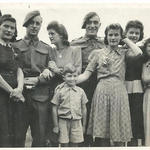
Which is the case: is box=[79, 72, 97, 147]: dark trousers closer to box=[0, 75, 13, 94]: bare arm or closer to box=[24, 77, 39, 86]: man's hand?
box=[24, 77, 39, 86]: man's hand

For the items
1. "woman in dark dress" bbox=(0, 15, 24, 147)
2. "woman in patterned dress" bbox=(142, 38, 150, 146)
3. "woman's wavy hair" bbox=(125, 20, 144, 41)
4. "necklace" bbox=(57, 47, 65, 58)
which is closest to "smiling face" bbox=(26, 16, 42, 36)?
"woman in dark dress" bbox=(0, 15, 24, 147)

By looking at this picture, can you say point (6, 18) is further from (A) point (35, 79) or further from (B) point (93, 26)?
(B) point (93, 26)

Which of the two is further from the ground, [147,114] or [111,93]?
[111,93]

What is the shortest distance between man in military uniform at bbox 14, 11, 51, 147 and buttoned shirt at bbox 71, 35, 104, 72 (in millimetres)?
254

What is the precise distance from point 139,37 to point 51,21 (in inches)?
28.7

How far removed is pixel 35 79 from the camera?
8.32ft

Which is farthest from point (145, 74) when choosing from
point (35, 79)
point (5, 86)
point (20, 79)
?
point (5, 86)

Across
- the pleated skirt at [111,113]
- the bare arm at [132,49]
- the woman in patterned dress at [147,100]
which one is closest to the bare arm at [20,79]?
the pleated skirt at [111,113]

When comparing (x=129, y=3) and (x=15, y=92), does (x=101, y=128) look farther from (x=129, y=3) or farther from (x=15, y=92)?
(x=129, y=3)

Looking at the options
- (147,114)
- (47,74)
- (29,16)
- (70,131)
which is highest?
(29,16)

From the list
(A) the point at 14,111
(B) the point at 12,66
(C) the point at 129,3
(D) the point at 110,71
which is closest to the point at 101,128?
(D) the point at 110,71

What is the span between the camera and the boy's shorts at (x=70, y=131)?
97.8 inches

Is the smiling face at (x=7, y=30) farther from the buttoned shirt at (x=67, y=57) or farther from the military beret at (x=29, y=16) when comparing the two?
the buttoned shirt at (x=67, y=57)

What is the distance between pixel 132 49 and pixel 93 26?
373 mm
